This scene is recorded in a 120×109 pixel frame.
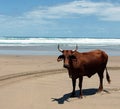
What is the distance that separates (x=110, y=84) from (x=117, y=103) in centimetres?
347

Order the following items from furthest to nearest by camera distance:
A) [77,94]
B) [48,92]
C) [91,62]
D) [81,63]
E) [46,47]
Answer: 1. [46,47]
2. [48,92]
3. [77,94]
4. [91,62]
5. [81,63]

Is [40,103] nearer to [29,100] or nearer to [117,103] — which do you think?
[29,100]

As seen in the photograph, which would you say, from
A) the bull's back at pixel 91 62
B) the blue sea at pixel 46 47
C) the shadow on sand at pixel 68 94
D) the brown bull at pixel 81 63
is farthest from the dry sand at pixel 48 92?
the blue sea at pixel 46 47

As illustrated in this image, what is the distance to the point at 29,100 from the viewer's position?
33.6ft

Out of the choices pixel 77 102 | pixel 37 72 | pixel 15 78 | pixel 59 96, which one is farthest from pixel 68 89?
pixel 37 72

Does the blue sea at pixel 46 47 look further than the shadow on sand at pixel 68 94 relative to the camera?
Yes

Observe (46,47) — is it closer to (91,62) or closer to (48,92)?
(48,92)

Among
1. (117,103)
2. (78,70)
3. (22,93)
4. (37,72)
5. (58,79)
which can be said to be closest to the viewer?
(117,103)

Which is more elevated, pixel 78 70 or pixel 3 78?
pixel 78 70

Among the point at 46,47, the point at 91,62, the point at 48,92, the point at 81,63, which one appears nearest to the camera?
the point at 81,63

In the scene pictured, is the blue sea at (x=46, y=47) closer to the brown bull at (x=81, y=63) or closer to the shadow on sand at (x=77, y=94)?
the shadow on sand at (x=77, y=94)

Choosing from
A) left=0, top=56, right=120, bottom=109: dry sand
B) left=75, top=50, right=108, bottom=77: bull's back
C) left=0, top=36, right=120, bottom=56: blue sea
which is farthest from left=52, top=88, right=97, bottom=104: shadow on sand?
left=0, top=36, right=120, bottom=56: blue sea

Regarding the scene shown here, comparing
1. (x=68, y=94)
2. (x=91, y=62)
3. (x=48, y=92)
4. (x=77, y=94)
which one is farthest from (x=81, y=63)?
(x=48, y=92)

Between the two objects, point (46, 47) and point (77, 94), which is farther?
point (46, 47)
